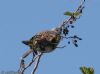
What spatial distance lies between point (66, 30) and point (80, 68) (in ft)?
1.37

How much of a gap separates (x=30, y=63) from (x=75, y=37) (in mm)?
551

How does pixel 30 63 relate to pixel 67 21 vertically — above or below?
below

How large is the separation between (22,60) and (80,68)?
1.97 ft

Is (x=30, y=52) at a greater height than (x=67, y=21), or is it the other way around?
(x=67, y=21)

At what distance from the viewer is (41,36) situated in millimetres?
5141

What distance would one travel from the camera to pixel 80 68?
16.8 ft

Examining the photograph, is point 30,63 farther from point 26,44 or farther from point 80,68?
point 80,68

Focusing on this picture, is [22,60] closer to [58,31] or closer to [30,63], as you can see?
[30,63]

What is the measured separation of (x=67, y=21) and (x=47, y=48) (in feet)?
1.14

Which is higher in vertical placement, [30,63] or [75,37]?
[75,37]

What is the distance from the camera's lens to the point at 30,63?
4.93m

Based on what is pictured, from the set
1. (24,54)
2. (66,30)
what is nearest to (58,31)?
(66,30)

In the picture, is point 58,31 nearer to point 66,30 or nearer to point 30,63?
point 66,30

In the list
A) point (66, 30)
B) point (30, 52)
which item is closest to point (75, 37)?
point (66, 30)
